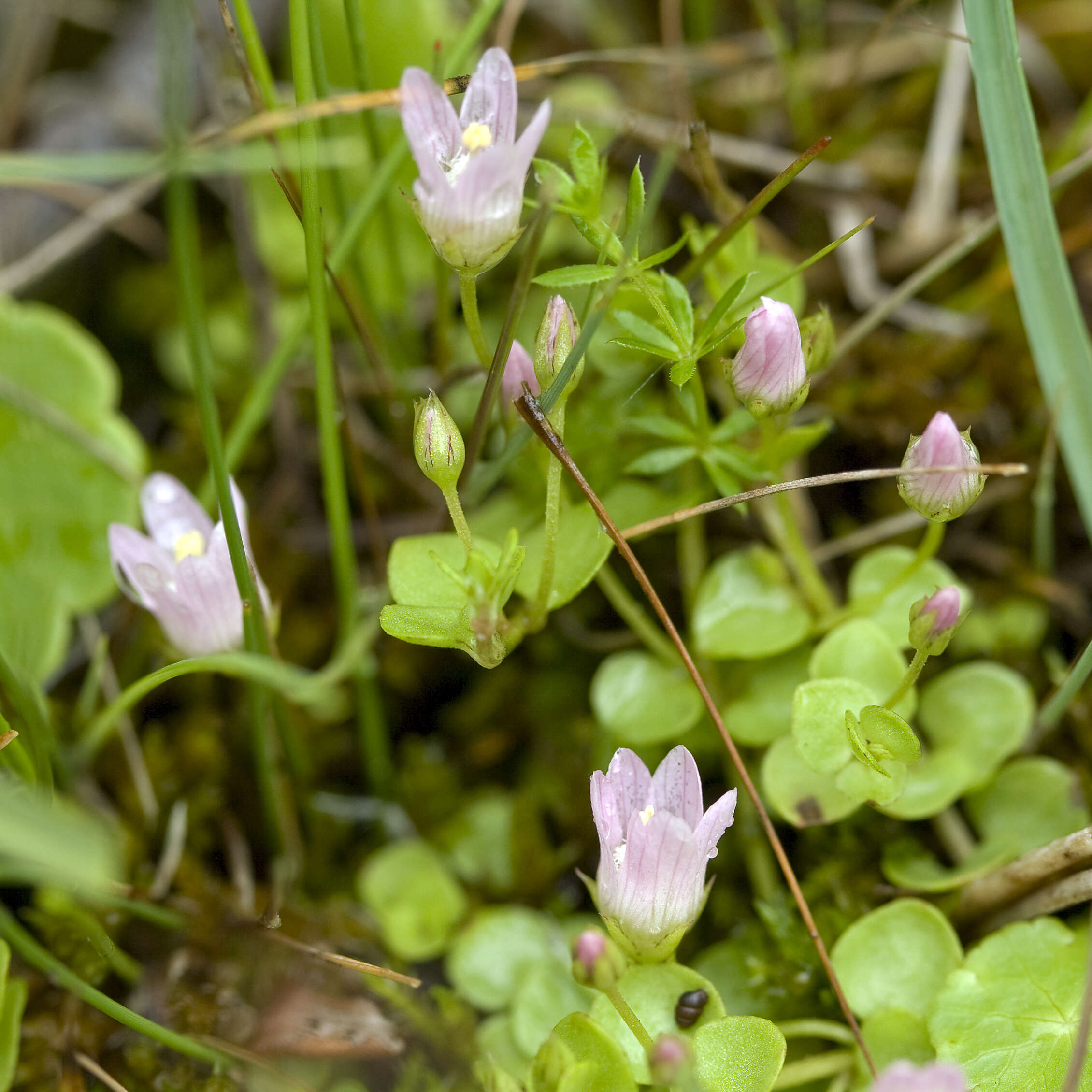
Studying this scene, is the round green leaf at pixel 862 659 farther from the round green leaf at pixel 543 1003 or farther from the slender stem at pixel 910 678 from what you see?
the round green leaf at pixel 543 1003

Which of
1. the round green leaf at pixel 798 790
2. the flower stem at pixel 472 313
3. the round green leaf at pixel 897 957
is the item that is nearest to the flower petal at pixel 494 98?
the flower stem at pixel 472 313

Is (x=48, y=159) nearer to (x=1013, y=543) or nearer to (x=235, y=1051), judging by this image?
(x=235, y=1051)

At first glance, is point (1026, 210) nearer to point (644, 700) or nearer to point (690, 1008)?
point (644, 700)

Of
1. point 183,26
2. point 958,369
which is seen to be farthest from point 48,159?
point 958,369

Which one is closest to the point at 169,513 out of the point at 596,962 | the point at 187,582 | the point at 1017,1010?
the point at 187,582

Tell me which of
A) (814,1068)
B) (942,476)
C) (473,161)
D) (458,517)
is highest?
(473,161)

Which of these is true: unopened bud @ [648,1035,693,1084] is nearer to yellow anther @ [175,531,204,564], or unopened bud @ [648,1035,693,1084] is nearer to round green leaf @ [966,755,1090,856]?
round green leaf @ [966,755,1090,856]
